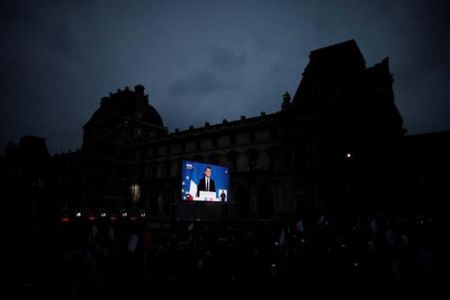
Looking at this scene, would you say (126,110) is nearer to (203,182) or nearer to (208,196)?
(203,182)

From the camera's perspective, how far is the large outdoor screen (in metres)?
26.0

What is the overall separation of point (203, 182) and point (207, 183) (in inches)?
20.8

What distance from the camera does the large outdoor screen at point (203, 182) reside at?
2604 cm

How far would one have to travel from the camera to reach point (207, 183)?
92.0ft

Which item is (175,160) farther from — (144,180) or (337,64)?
(337,64)

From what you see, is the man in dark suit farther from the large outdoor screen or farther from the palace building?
the palace building

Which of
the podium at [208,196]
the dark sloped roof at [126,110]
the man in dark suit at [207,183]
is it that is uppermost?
the dark sloped roof at [126,110]

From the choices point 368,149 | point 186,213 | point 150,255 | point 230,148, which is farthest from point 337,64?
point 150,255

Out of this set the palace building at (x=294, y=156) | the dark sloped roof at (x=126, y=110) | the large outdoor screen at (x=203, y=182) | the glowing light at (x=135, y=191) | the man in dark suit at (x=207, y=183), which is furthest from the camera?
the dark sloped roof at (x=126, y=110)

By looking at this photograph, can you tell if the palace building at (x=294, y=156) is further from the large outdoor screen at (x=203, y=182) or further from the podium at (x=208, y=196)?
the large outdoor screen at (x=203, y=182)

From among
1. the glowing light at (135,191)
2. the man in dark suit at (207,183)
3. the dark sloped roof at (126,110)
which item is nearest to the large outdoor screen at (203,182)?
the man in dark suit at (207,183)

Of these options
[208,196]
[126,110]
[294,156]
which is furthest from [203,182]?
[126,110]

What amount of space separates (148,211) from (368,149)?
38062 mm

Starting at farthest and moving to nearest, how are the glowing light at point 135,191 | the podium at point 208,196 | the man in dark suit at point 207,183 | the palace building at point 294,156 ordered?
the glowing light at point 135,191
the palace building at point 294,156
the man in dark suit at point 207,183
the podium at point 208,196
